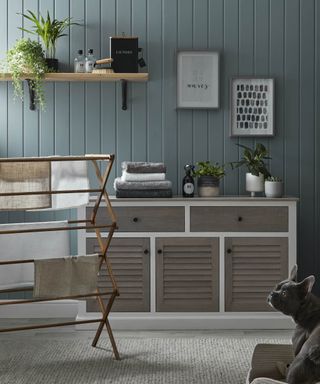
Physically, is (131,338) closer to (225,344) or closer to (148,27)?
(225,344)

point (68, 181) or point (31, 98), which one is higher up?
point (31, 98)

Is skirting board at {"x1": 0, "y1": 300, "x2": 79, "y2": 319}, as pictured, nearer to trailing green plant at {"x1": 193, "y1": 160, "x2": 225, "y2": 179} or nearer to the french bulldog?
trailing green plant at {"x1": 193, "y1": 160, "x2": 225, "y2": 179}

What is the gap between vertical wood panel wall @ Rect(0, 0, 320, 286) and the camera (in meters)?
5.03

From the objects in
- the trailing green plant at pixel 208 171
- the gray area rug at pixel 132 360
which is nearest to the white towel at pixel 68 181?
the gray area rug at pixel 132 360

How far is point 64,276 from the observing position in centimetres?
380

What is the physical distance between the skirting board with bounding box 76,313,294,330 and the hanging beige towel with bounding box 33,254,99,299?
0.82 metres

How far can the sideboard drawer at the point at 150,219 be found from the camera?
15.3 ft

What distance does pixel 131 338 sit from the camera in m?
4.46

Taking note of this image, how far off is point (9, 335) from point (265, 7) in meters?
2.68

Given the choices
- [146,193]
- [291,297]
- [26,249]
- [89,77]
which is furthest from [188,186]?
[291,297]

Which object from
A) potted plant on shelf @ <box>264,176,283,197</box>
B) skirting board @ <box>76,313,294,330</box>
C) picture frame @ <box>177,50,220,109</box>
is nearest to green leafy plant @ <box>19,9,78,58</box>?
picture frame @ <box>177,50,220,109</box>

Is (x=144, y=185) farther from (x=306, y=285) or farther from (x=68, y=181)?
(x=306, y=285)

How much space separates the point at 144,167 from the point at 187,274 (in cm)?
71

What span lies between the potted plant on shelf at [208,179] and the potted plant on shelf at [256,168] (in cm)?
18
